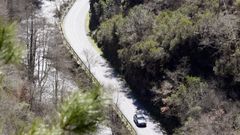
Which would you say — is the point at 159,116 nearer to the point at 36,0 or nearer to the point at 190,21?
the point at 190,21

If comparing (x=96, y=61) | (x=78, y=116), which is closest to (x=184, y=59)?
(x=96, y=61)

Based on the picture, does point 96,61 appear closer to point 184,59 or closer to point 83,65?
point 83,65

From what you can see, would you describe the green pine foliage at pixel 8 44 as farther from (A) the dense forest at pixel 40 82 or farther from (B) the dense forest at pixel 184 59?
(B) the dense forest at pixel 184 59

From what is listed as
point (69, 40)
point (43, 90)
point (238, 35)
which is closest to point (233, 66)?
point (238, 35)

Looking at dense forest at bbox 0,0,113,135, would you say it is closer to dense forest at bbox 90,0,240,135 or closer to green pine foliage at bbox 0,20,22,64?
green pine foliage at bbox 0,20,22,64

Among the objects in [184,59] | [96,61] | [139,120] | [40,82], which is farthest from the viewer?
[96,61]

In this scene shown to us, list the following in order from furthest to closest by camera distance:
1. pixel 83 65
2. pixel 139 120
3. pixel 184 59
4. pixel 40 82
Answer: pixel 83 65 < pixel 40 82 < pixel 184 59 < pixel 139 120

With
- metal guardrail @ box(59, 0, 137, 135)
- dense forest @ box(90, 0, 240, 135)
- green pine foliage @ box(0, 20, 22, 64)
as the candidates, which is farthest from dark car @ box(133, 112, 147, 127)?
green pine foliage @ box(0, 20, 22, 64)

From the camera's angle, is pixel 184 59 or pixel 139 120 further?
pixel 184 59

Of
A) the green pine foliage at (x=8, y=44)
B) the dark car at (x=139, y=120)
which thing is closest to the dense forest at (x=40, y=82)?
the green pine foliage at (x=8, y=44)
